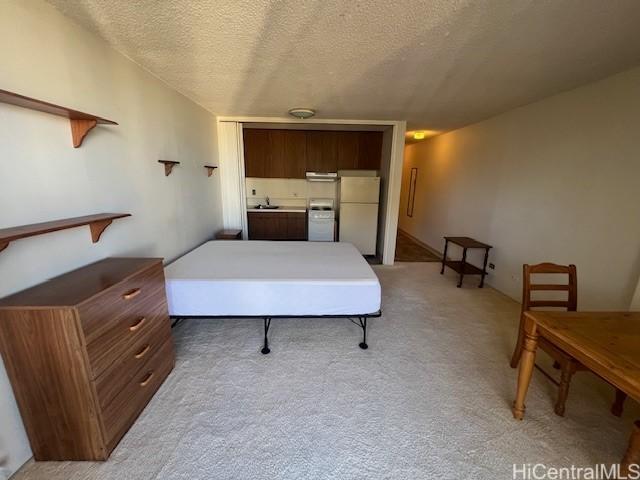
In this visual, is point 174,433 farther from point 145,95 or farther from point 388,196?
point 388,196

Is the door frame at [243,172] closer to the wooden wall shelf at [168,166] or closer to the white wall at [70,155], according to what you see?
the white wall at [70,155]

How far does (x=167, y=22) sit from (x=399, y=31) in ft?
4.55

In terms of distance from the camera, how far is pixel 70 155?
1.51 meters

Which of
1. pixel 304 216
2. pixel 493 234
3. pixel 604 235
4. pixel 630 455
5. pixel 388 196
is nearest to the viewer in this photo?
pixel 630 455

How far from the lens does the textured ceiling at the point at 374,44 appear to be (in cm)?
136

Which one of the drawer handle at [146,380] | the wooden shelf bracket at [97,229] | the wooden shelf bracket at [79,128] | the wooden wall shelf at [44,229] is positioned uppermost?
the wooden shelf bracket at [79,128]

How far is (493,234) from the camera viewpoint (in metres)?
3.59

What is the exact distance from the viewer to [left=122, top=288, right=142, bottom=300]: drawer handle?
1401mm

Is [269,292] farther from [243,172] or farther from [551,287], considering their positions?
[243,172]

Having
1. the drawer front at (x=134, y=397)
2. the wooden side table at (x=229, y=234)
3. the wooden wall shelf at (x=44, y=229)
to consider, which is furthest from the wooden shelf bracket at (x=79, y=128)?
the wooden side table at (x=229, y=234)

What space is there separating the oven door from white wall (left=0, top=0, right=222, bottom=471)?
2611 millimetres

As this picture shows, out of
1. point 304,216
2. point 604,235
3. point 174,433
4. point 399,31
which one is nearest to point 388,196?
point 304,216

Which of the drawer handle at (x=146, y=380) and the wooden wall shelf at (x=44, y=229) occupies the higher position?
the wooden wall shelf at (x=44, y=229)
